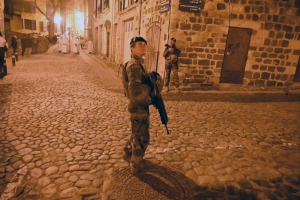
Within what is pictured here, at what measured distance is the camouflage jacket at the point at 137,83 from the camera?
2.70 meters

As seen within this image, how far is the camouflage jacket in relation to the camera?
270 cm

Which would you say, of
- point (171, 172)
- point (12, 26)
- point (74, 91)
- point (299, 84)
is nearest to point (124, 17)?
point (74, 91)

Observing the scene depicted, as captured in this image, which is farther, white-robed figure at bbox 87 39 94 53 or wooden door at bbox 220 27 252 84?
white-robed figure at bbox 87 39 94 53

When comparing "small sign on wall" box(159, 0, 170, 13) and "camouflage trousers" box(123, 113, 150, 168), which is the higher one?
"small sign on wall" box(159, 0, 170, 13)

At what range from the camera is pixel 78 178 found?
9.52ft

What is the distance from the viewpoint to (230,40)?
340 inches

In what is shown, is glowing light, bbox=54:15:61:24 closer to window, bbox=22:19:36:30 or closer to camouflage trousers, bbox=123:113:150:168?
window, bbox=22:19:36:30

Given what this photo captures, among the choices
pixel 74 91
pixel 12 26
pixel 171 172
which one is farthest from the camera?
pixel 12 26

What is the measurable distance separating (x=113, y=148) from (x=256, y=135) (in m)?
3.02

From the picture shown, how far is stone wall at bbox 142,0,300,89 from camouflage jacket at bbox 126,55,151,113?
18.6ft

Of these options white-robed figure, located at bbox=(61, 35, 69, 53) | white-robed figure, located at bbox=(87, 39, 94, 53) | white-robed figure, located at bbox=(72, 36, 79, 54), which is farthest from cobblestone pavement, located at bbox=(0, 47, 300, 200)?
white-robed figure, located at bbox=(87, 39, 94, 53)

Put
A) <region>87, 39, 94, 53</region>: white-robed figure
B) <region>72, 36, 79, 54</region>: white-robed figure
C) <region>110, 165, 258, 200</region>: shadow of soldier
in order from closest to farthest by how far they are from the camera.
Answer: <region>110, 165, 258, 200</region>: shadow of soldier
<region>72, 36, 79, 54</region>: white-robed figure
<region>87, 39, 94, 53</region>: white-robed figure

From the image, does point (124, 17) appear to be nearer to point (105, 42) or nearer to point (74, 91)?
point (105, 42)

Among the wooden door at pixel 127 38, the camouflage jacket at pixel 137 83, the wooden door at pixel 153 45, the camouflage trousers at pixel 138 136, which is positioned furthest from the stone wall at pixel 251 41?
the camouflage trousers at pixel 138 136
